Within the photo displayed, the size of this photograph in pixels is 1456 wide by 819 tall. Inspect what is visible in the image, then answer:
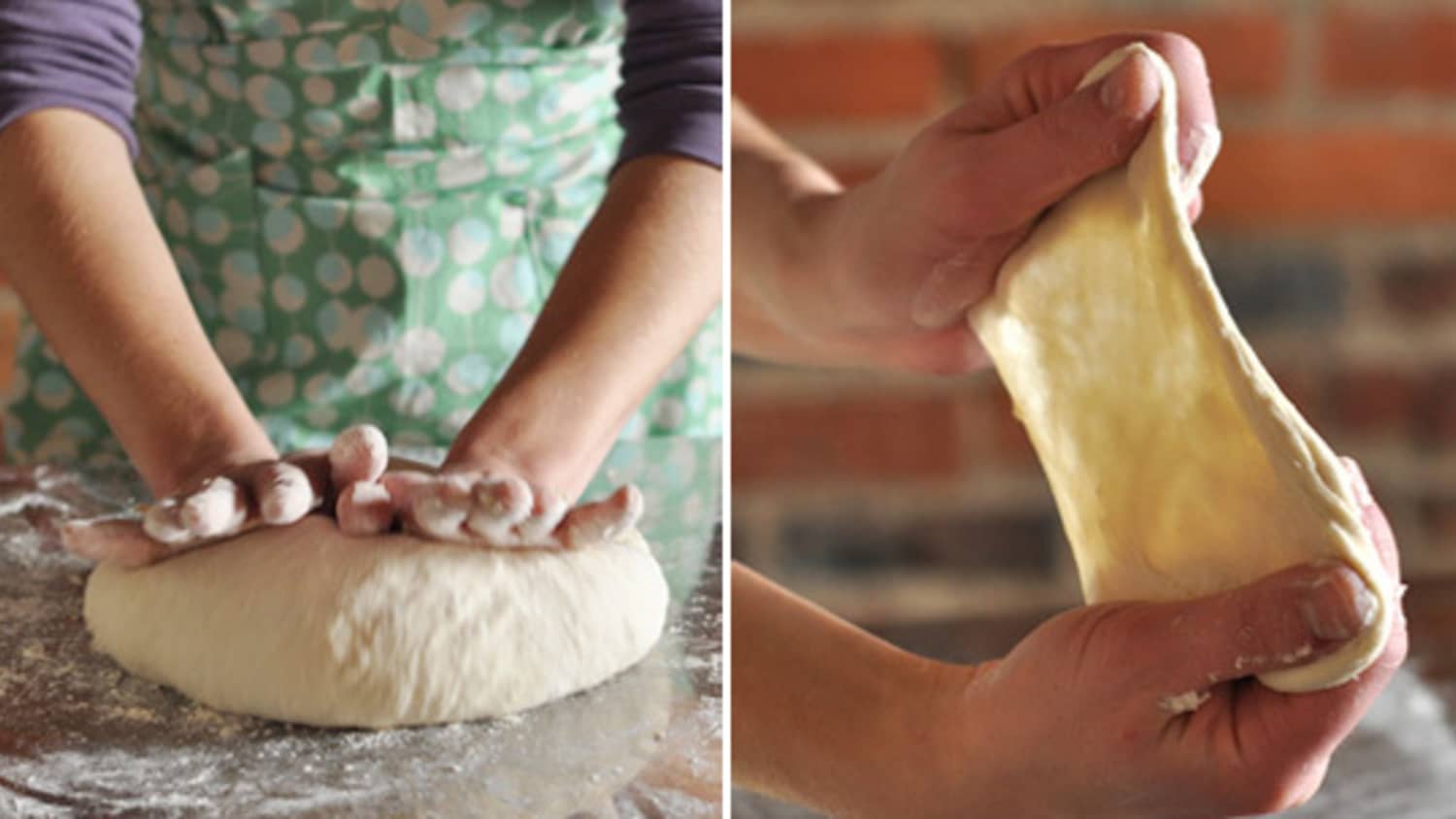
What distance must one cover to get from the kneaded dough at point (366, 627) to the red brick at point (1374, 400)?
0.46 m

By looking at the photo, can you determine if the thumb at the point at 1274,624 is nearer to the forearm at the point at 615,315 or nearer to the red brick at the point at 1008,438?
the forearm at the point at 615,315

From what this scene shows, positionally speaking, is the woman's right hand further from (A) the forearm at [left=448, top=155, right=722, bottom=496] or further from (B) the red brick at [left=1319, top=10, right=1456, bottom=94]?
(B) the red brick at [left=1319, top=10, right=1456, bottom=94]

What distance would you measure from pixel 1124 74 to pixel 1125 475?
0.36 feet

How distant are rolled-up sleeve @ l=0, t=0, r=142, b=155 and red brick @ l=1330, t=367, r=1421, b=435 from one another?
0.58 metres

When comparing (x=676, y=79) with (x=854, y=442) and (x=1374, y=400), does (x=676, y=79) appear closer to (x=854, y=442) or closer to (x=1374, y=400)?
(x=854, y=442)

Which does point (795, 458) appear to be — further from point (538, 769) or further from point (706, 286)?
point (538, 769)

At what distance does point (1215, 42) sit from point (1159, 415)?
0.40 m

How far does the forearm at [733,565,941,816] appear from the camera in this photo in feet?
1.38

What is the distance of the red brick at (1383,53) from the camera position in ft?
2.33

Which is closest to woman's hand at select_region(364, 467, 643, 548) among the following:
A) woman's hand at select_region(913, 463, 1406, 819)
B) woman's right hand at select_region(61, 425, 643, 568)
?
woman's right hand at select_region(61, 425, 643, 568)

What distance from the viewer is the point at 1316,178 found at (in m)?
0.72

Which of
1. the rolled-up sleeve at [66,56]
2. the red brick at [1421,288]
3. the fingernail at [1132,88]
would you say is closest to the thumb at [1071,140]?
the fingernail at [1132,88]

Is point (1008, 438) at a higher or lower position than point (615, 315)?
lower

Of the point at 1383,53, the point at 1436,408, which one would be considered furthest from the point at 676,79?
the point at 1436,408
